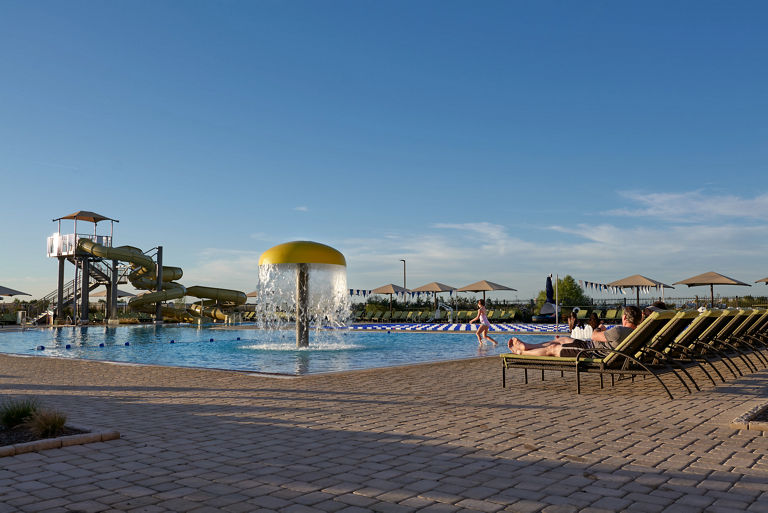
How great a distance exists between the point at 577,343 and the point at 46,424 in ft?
20.5

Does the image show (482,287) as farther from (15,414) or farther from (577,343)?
(15,414)

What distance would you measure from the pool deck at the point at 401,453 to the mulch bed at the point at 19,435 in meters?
0.32

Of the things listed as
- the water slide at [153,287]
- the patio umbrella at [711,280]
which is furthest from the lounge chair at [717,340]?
the water slide at [153,287]

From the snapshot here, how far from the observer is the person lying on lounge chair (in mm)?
7195

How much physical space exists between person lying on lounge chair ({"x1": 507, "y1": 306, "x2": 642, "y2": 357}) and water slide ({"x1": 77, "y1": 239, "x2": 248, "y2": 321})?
108 ft

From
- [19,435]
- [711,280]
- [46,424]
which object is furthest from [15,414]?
[711,280]

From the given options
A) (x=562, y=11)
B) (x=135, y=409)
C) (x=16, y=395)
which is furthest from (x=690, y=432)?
(x=562, y=11)

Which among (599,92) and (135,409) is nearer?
(135,409)

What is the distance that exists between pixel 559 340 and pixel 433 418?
3382 mm

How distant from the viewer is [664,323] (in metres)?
6.71

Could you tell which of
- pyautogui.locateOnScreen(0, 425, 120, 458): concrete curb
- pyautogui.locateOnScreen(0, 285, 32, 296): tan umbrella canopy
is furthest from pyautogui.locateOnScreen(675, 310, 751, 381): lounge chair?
pyautogui.locateOnScreen(0, 285, 32, 296): tan umbrella canopy

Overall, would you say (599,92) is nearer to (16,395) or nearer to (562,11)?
(562,11)

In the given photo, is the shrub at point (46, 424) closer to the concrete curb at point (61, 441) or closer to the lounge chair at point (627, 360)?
the concrete curb at point (61, 441)

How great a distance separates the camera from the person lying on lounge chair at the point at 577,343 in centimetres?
720
